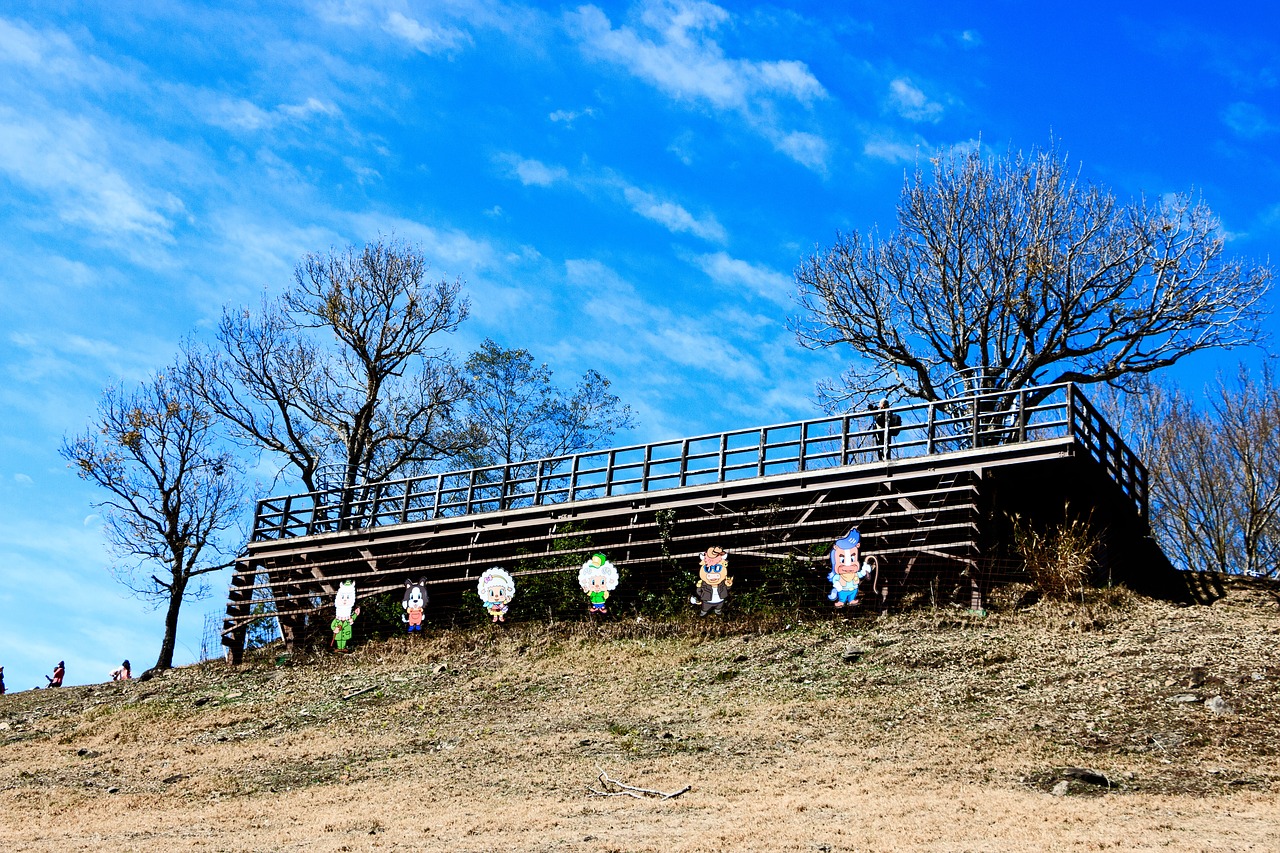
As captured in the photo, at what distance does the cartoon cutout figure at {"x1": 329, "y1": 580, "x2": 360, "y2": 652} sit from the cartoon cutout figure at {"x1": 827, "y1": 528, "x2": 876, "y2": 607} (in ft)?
37.8

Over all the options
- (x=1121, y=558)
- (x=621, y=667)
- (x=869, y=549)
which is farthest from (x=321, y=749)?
(x=1121, y=558)

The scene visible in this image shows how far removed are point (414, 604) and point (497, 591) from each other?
7.47 ft

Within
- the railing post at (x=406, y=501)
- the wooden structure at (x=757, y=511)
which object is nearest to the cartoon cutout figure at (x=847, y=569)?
the wooden structure at (x=757, y=511)

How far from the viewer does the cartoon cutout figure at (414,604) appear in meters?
26.7

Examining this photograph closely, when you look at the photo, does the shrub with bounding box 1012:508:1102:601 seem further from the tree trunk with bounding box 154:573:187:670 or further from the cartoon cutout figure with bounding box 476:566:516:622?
the tree trunk with bounding box 154:573:187:670

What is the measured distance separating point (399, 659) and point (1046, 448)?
527 inches

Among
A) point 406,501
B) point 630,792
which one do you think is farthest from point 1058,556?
point 406,501

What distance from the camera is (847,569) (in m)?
21.8

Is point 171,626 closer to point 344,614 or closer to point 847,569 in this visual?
point 344,614

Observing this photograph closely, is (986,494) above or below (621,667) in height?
above

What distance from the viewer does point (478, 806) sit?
1462cm

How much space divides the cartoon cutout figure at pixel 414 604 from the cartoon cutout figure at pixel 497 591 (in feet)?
4.92

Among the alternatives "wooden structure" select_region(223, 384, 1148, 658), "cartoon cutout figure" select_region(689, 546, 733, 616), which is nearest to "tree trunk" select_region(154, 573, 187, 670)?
"wooden structure" select_region(223, 384, 1148, 658)

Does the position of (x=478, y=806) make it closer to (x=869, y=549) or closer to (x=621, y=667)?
(x=621, y=667)
